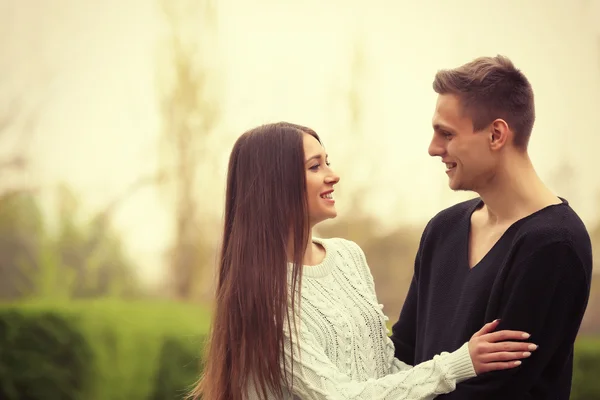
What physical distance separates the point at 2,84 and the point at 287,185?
10.4ft

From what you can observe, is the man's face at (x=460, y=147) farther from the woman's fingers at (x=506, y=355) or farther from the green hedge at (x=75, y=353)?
the green hedge at (x=75, y=353)

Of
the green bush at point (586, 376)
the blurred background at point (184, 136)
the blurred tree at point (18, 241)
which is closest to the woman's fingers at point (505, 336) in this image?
the green bush at point (586, 376)

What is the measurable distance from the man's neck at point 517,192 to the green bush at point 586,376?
1902mm

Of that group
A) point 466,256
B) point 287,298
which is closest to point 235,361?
point 287,298

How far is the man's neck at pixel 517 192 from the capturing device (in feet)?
7.79

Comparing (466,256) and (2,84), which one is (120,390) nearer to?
(2,84)

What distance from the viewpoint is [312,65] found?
480cm

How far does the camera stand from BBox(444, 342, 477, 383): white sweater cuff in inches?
89.1

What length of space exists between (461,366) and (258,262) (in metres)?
0.62

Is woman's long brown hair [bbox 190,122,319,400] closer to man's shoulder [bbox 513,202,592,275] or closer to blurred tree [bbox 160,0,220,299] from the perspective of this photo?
Result: man's shoulder [bbox 513,202,592,275]

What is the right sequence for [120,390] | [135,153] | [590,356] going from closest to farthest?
[590,356] < [120,390] < [135,153]

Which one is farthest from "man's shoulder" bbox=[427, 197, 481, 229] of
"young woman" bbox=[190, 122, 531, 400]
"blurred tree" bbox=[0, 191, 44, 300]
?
"blurred tree" bbox=[0, 191, 44, 300]

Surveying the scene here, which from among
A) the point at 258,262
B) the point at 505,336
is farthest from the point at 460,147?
the point at 258,262

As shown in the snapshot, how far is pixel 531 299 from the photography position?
2229mm
